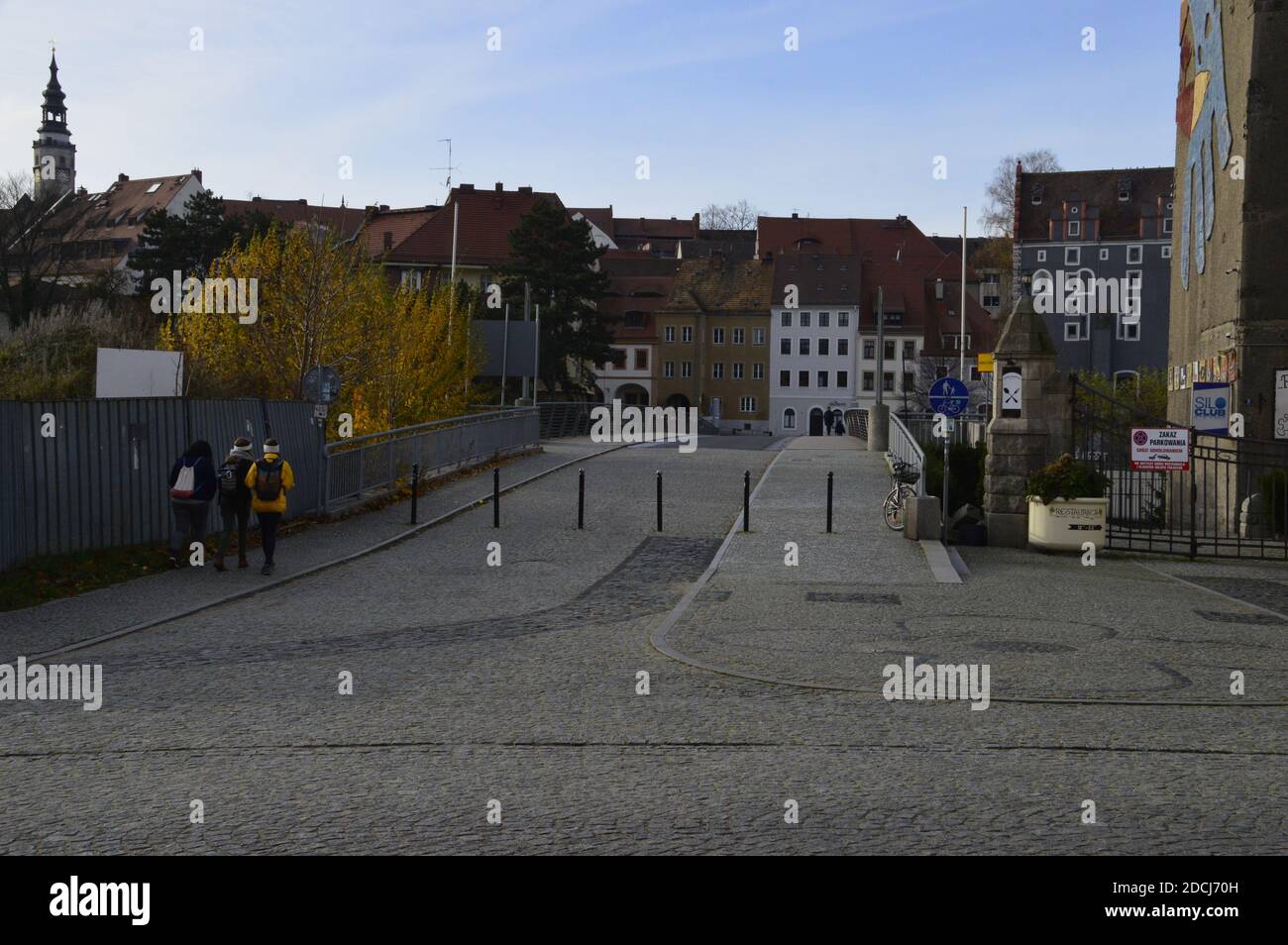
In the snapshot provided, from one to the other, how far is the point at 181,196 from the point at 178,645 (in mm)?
104068

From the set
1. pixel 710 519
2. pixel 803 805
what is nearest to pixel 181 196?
pixel 710 519

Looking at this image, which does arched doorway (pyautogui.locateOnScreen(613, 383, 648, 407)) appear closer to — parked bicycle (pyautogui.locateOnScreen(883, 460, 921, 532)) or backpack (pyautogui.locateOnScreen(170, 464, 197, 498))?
parked bicycle (pyautogui.locateOnScreen(883, 460, 921, 532))

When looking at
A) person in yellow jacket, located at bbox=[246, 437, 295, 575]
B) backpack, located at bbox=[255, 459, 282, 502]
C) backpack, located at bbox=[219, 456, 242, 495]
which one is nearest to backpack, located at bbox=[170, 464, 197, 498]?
backpack, located at bbox=[219, 456, 242, 495]

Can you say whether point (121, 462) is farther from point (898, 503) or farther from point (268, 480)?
point (898, 503)

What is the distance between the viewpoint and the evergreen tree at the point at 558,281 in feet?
262

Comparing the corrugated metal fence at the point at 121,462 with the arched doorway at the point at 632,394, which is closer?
the corrugated metal fence at the point at 121,462

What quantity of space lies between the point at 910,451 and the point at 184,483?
13.8m

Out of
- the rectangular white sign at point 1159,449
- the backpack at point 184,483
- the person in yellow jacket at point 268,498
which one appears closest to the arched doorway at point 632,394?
the rectangular white sign at point 1159,449

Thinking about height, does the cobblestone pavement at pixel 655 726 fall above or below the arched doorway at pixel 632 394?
below

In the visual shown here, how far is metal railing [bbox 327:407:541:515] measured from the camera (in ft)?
83.5

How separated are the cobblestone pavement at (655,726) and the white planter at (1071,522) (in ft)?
→ 9.53

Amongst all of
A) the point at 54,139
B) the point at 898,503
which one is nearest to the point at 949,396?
the point at 898,503

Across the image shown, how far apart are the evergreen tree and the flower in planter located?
194ft

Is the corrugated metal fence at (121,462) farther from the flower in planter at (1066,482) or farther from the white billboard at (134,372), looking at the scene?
the flower in planter at (1066,482)
